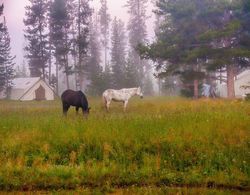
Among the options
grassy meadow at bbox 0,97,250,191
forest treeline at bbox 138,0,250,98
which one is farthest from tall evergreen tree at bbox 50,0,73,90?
grassy meadow at bbox 0,97,250,191

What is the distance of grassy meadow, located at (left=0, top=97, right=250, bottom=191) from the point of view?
10.1 meters

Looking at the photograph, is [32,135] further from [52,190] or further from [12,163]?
[52,190]

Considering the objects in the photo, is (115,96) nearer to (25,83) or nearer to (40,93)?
(40,93)

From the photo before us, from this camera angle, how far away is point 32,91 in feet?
177

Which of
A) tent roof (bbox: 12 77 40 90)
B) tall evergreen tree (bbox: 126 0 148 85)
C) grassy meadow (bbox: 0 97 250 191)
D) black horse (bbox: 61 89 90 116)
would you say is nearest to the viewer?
grassy meadow (bbox: 0 97 250 191)

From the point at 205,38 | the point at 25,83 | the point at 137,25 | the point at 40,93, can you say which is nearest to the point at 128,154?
the point at 205,38

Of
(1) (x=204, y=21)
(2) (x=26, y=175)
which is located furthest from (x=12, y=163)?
(1) (x=204, y=21)

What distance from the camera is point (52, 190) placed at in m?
9.58

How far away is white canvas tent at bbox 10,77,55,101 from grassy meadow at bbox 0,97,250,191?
131ft

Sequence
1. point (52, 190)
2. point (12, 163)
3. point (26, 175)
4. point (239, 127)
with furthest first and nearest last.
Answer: point (239, 127)
point (12, 163)
point (26, 175)
point (52, 190)

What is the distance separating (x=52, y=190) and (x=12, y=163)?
2.28 meters

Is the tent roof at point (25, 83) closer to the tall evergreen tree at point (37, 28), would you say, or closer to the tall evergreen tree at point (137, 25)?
the tall evergreen tree at point (37, 28)

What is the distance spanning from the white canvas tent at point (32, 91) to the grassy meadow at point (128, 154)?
39.8 meters

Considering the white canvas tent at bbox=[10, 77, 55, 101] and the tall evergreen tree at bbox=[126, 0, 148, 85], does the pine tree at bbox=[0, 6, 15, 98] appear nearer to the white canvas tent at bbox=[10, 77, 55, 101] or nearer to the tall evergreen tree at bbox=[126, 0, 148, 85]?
the white canvas tent at bbox=[10, 77, 55, 101]
